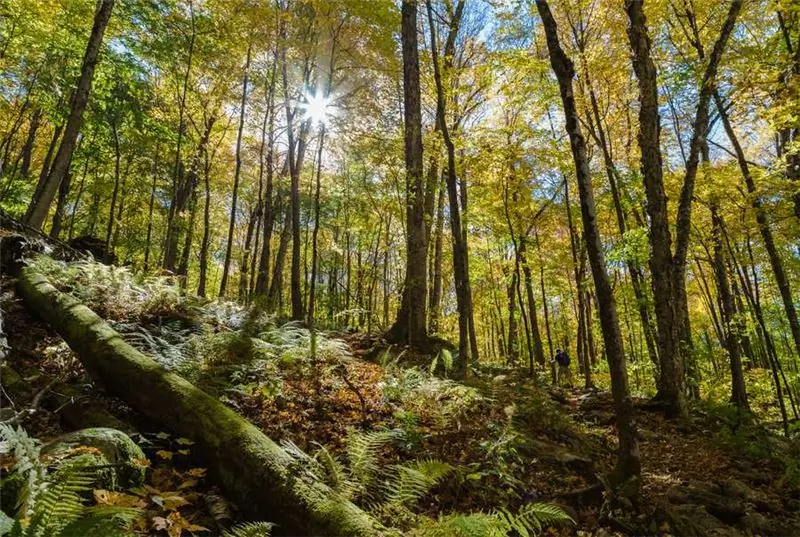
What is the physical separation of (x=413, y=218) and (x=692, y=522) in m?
7.59

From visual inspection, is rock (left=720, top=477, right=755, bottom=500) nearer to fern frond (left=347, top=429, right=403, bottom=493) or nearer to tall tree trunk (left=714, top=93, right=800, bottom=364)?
fern frond (left=347, top=429, right=403, bottom=493)

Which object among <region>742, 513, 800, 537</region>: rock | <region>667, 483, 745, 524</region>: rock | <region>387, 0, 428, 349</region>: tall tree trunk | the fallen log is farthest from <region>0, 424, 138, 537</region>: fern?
<region>387, 0, 428, 349</region>: tall tree trunk

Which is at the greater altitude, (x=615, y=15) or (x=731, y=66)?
(x=615, y=15)

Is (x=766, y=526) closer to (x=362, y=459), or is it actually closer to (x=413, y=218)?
(x=362, y=459)

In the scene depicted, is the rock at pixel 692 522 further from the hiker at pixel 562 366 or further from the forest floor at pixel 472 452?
the hiker at pixel 562 366

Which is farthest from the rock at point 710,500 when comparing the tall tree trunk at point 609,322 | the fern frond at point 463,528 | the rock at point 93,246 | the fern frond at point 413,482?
the rock at point 93,246

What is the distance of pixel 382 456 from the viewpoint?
16.3 ft

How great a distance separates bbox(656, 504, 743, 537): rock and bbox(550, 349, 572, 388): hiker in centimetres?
887

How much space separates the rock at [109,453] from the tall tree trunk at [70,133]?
8.80 meters

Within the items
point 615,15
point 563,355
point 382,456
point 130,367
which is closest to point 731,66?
point 615,15

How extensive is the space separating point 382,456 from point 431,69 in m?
12.6

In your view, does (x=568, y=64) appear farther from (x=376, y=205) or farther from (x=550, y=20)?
(x=376, y=205)

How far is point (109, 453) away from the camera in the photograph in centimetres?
335

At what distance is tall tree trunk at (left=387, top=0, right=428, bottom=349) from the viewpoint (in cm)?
1028
